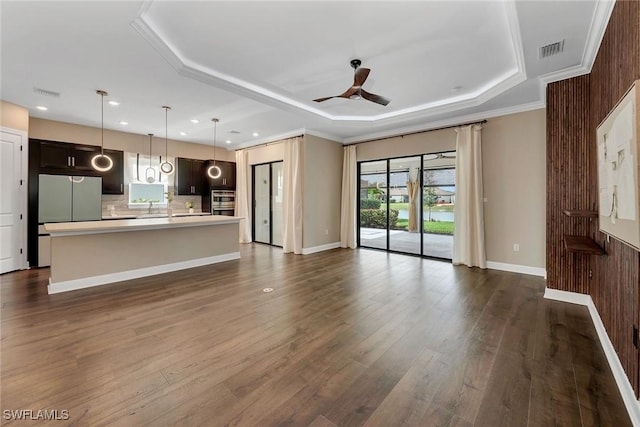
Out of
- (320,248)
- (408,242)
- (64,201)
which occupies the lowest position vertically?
(320,248)

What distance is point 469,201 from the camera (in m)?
5.16

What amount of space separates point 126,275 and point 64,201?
8.39ft

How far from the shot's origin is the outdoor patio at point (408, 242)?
6179mm

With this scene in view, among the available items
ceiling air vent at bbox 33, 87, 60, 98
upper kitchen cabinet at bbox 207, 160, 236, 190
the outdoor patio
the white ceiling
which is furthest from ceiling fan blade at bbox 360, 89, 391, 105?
upper kitchen cabinet at bbox 207, 160, 236, 190

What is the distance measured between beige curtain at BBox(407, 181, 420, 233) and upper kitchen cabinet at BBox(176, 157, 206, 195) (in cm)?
581

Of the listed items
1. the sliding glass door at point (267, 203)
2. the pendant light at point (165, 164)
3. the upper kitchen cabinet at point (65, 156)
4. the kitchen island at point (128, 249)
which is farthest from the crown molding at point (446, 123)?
the upper kitchen cabinet at point (65, 156)

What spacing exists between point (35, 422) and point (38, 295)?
2.92m

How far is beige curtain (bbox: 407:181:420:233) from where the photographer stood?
6.20m

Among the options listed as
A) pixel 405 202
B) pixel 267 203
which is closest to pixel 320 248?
pixel 267 203

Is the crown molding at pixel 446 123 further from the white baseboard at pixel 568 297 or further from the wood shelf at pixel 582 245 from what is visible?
the white baseboard at pixel 568 297

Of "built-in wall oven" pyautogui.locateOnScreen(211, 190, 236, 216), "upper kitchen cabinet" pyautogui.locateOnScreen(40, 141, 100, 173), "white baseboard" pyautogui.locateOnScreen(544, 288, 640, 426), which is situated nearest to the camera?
"white baseboard" pyautogui.locateOnScreen(544, 288, 640, 426)

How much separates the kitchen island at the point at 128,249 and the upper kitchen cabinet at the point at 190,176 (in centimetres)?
266

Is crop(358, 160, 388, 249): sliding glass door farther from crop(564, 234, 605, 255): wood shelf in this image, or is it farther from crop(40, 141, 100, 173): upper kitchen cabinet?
crop(40, 141, 100, 173): upper kitchen cabinet

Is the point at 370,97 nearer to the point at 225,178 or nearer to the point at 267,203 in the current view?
the point at 267,203
